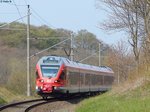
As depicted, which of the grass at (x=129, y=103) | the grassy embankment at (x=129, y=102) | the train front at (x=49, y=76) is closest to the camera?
the grass at (x=129, y=103)

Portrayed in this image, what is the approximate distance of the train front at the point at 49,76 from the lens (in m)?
36.1

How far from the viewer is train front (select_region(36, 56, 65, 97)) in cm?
3606

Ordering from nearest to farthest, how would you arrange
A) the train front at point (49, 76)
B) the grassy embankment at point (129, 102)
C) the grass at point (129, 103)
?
the grass at point (129, 103) < the grassy embankment at point (129, 102) < the train front at point (49, 76)

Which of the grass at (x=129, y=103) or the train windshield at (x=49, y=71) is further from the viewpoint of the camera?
the train windshield at (x=49, y=71)

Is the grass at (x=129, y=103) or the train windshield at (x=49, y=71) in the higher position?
the train windshield at (x=49, y=71)

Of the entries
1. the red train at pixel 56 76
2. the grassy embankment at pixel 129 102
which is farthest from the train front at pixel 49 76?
the grassy embankment at pixel 129 102

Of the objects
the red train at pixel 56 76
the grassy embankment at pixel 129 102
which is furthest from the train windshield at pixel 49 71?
the grassy embankment at pixel 129 102

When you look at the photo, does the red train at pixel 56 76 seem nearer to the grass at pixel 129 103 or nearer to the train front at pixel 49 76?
the train front at pixel 49 76

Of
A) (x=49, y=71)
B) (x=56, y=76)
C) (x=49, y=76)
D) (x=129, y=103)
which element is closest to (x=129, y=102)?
(x=129, y=103)

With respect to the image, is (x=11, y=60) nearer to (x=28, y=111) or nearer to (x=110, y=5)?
(x=110, y=5)

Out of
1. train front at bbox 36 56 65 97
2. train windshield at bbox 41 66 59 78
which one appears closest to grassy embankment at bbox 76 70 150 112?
train front at bbox 36 56 65 97

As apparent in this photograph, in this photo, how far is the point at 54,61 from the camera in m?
36.6

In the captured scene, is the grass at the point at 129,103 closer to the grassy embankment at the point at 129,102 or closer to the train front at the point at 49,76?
the grassy embankment at the point at 129,102

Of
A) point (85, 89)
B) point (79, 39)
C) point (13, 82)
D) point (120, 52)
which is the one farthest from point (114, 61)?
point (79, 39)
